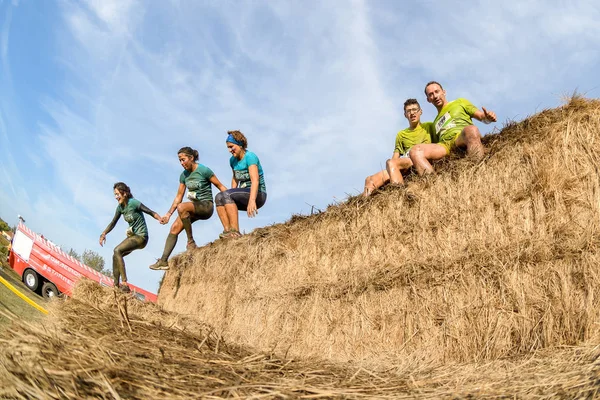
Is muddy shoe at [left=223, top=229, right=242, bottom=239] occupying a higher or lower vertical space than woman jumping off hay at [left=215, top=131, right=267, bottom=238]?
lower

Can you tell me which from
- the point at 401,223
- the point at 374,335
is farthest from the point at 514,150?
the point at 374,335

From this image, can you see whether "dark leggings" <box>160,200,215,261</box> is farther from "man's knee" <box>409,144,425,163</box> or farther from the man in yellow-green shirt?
"man's knee" <box>409,144,425,163</box>

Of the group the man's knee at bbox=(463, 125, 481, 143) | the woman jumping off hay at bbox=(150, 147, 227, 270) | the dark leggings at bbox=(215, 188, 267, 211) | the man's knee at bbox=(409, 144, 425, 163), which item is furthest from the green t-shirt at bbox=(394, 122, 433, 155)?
the woman jumping off hay at bbox=(150, 147, 227, 270)

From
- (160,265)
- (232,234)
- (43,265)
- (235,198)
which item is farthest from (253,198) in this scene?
(43,265)

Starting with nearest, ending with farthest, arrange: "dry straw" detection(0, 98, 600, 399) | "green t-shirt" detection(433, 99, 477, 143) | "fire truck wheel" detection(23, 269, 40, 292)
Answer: "dry straw" detection(0, 98, 600, 399) → "green t-shirt" detection(433, 99, 477, 143) → "fire truck wheel" detection(23, 269, 40, 292)

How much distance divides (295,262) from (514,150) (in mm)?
2623

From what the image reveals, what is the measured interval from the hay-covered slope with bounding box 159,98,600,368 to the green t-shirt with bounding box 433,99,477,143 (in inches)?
28.7

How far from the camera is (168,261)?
8.38 m

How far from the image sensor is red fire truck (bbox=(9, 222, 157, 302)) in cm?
1300

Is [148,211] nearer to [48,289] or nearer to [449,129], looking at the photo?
[449,129]

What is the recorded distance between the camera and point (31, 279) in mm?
13289

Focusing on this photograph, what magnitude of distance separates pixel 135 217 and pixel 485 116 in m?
5.81

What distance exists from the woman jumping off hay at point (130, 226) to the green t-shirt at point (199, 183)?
82 centimetres

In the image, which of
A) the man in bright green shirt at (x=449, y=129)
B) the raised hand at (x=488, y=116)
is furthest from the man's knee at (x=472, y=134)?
the raised hand at (x=488, y=116)
